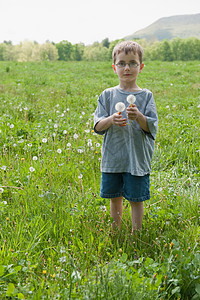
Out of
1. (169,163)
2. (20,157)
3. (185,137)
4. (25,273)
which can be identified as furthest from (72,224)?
(185,137)

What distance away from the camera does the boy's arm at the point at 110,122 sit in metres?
2.21

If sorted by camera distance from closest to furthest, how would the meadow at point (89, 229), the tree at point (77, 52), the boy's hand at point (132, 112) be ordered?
1. the meadow at point (89, 229)
2. the boy's hand at point (132, 112)
3. the tree at point (77, 52)

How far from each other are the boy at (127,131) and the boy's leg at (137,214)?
46mm

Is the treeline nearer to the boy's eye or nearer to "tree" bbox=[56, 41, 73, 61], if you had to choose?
"tree" bbox=[56, 41, 73, 61]

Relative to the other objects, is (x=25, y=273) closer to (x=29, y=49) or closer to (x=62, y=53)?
(x=62, y=53)

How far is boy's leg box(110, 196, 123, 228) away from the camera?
270cm

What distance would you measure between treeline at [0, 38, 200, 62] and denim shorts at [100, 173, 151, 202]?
28.7 metres

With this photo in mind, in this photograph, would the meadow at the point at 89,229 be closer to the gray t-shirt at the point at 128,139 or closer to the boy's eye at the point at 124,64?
the gray t-shirt at the point at 128,139

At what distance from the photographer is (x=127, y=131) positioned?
2.40m

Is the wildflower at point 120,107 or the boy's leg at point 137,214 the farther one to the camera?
the boy's leg at point 137,214

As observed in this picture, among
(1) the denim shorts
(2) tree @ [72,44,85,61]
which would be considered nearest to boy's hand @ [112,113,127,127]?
(1) the denim shorts

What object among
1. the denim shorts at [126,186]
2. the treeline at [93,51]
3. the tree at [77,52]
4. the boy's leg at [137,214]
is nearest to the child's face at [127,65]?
the denim shorts at [126,186]

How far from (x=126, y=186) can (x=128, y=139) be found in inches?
16.1

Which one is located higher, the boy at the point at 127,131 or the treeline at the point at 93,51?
the treeline at the point at 93,51
